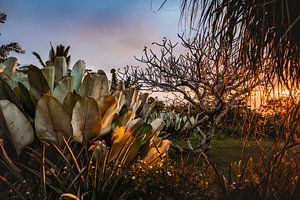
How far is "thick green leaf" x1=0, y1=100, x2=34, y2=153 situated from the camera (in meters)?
2.61

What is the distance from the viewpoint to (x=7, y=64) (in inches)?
145

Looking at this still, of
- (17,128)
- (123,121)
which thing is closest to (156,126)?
(123,121)

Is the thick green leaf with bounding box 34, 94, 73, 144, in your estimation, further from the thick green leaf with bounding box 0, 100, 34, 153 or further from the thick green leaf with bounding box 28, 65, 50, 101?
the thick green leaf with bounding box 28, 65, 50, 101

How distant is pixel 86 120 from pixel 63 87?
40 cm

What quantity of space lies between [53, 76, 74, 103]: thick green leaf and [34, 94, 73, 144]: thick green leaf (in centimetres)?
38

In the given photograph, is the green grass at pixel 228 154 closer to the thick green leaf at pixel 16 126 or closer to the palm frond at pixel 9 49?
the thick green leaf at pixel 16 126

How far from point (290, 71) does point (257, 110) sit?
2.19 ft

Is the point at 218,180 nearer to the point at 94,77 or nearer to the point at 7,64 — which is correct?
the point at 94,77

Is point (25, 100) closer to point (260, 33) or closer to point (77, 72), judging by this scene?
point (77, 72)

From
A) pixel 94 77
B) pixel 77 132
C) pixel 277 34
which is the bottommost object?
pixel 77 132

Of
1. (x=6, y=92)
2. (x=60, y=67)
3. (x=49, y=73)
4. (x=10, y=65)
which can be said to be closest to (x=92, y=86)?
(x=49, y=73)

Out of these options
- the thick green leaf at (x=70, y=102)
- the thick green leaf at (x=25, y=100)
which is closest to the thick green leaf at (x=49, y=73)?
the thick green leaf at (x=25, y=100)

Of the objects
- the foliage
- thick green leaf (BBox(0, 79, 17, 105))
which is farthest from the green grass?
thick green leaf (BBox(0, 79, 17, 105))

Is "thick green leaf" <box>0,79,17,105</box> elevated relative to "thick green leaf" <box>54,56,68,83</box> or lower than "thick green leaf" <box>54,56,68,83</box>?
lower
